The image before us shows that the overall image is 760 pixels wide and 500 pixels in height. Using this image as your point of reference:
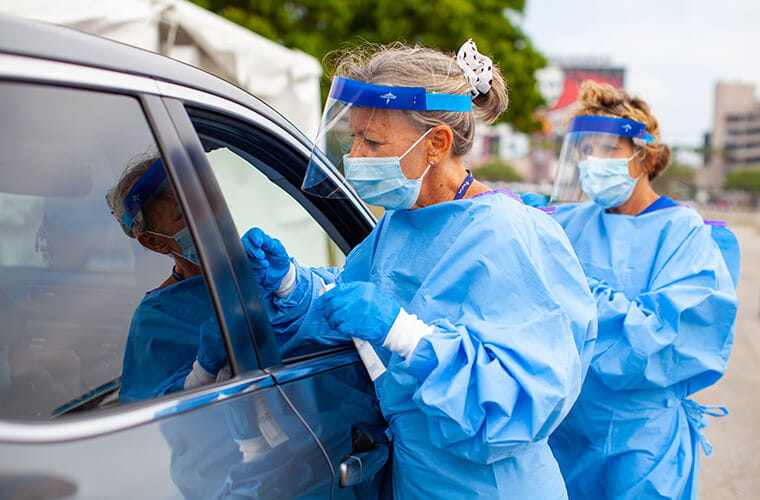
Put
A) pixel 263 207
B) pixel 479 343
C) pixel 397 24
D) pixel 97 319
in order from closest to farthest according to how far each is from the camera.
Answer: pixel 97 319 < pixel 479 343 < pixel 263 207 < pixel 397 24

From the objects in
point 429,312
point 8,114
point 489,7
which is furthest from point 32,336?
point 489,7

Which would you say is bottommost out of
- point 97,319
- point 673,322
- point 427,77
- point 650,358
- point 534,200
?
A: point 650,358

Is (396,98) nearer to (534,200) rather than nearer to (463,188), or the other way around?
(463,188)

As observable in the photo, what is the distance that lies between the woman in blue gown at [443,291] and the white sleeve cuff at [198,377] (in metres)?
0.32

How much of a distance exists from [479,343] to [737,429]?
15.8ft

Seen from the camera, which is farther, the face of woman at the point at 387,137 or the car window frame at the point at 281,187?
the face of woman at the point at 387,137

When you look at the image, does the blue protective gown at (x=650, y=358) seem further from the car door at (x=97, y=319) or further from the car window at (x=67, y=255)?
the car window at (x=67, y=255)

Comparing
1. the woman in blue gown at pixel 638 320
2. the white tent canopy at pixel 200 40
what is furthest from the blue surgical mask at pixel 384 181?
the white tent canopy at pixel 200 40

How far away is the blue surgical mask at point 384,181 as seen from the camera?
1.75 metres

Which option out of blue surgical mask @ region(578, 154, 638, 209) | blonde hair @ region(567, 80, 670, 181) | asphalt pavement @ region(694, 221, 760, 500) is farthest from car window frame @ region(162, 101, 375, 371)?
asphalt pavement @ region(694, 221, 760, 500)

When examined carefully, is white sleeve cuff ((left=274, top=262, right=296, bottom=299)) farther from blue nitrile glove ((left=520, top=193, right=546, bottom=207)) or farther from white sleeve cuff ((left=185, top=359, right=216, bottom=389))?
blue nitrile glove ((left=520, top=193, right=546, bottom=207))

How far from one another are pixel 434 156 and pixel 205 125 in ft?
1.99

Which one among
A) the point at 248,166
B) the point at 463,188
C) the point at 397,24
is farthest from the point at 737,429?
the point at 397,24

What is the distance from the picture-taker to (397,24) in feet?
35.6
